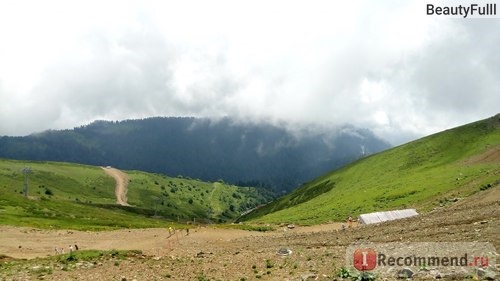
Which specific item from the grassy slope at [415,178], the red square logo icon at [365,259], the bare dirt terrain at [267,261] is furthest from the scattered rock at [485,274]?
the grassy slope at [415,178]

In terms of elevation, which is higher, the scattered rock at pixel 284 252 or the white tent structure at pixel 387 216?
the white tent structure at pixel 387 216

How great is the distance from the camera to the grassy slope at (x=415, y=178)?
79375mm

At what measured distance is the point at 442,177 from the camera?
91688 mm

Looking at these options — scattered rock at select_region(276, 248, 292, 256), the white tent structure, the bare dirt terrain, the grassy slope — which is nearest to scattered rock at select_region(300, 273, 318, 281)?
the bare dirt terrain

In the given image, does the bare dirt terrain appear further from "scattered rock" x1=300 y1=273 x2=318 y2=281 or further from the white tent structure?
the white tent structure

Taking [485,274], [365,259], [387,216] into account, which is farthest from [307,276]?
[387,216]

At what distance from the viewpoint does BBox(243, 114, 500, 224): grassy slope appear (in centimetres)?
7938

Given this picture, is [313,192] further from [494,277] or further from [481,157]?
[494,277]

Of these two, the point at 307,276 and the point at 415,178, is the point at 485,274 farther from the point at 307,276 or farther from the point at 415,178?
the point at 415,178

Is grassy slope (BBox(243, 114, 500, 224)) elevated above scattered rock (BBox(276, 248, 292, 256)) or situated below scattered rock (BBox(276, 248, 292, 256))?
above

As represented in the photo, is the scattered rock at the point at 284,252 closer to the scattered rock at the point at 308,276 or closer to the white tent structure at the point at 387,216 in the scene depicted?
the scattered rock at the point at 308,276

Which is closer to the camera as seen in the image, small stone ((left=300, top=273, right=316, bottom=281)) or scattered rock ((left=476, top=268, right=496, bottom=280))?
scattered rock ((left=476, top=268, right=496, bottom=280))

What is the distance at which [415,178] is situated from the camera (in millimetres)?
102688

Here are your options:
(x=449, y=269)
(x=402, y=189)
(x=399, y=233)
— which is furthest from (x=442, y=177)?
(x=449, y=269)
